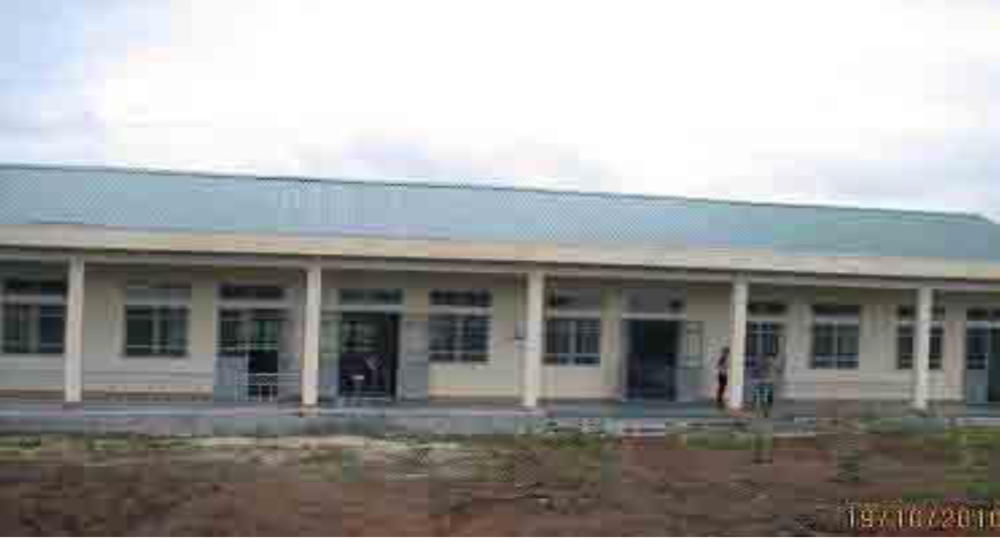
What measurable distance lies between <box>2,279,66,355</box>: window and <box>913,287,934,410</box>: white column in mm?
15290

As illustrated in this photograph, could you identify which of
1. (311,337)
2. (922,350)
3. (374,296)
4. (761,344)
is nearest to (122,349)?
(311,337)

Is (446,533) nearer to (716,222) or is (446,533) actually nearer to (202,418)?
(202,418)

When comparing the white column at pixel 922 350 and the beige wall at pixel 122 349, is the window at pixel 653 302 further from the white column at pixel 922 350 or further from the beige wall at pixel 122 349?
the beige wall at pixel 122 349

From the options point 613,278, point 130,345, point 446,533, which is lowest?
point 446,533

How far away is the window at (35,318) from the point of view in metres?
19.2

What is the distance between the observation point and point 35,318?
19.3 meters

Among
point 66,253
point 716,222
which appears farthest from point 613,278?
point 66,253

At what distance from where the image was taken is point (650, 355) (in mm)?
21391

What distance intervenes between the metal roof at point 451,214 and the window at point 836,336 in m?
1.29

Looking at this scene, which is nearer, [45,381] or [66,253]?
[66,253]

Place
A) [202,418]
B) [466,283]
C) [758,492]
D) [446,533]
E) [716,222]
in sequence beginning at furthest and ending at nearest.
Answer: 1. [716,222]
2. [466,283]
3. [202,418]
4. [758,492]
5. [446,533]

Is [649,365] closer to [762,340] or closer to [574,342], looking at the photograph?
[574,342]

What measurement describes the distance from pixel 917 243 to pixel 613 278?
8.24 meters

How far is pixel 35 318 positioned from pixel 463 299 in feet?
24.3
